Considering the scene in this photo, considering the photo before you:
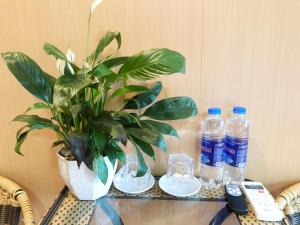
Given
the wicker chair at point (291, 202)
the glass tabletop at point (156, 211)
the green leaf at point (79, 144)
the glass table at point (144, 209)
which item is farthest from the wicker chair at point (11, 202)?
the wicker chair at point (291, 202)

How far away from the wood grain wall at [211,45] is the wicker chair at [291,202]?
8 centimetres

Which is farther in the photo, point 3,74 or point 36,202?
point 36,202

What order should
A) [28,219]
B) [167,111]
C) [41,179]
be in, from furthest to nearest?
[41,179]
[28,219]
[167,111]

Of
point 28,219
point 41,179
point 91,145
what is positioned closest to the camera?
point 91,145

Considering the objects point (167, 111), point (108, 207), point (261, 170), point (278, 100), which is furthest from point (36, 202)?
point (278, 100)

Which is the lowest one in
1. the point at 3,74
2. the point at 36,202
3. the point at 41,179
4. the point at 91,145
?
the point at 36,202

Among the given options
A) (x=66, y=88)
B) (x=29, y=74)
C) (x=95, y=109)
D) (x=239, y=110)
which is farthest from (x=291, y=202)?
(x=29, y=74)

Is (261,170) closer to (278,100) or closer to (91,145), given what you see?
(278,100)

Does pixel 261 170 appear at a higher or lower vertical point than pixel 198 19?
lower

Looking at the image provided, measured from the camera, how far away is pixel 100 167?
2.45 feet

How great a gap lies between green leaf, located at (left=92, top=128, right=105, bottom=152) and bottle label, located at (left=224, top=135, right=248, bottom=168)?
46cm

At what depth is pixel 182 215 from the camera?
0.84m

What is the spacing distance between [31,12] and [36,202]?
2.72 feet

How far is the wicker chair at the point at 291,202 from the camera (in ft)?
3.09
